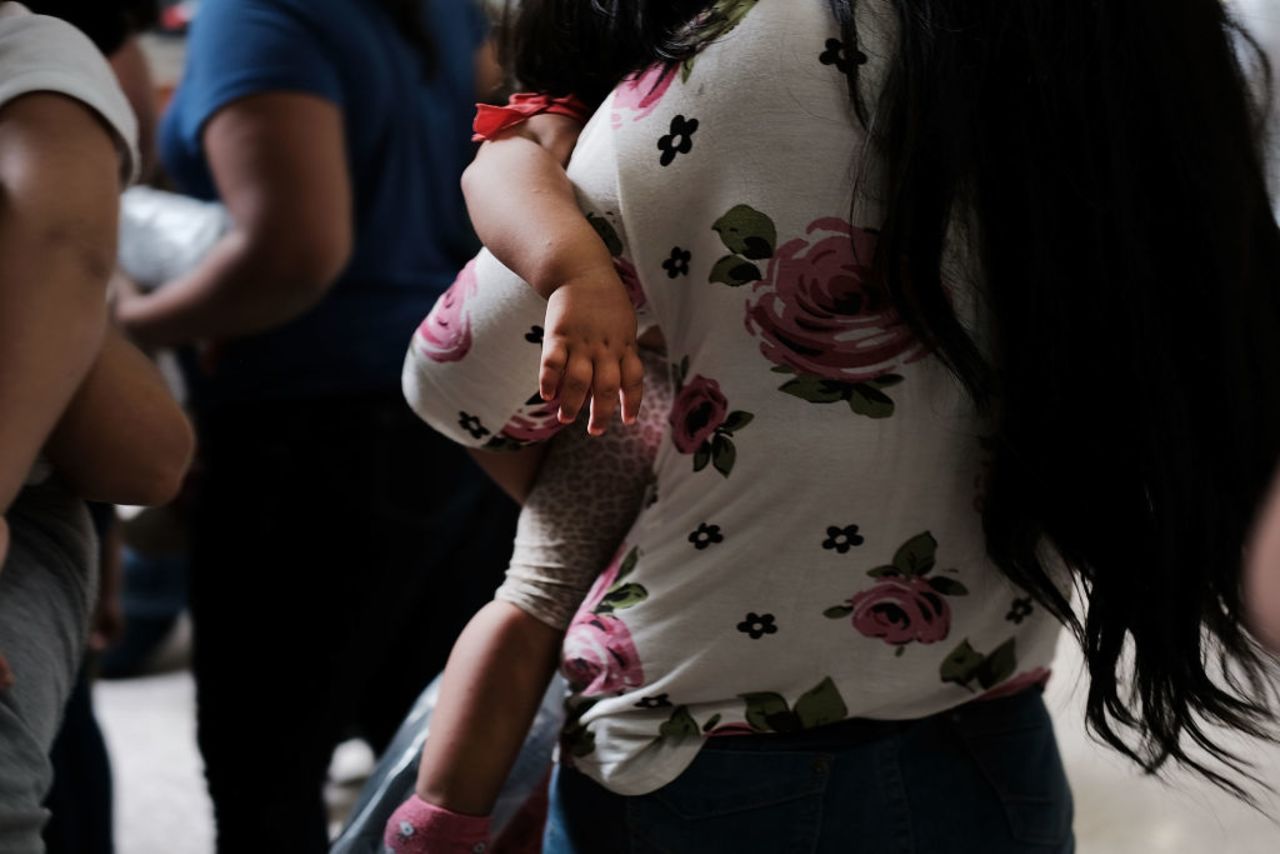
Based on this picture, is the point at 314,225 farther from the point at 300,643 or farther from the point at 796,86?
the point at 796,86

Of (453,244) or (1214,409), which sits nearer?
(1214,409)

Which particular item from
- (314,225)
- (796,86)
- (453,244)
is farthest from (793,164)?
(453,244)

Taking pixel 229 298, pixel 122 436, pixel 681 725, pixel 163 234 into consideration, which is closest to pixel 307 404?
pixel 229 298

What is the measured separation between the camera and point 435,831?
3.04 ft

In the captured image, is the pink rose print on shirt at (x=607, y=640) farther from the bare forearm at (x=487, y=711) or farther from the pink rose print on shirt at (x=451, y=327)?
the pink rose print on shirt at (x=451, y=327)

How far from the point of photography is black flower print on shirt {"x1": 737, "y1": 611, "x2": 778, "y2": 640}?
83 cm

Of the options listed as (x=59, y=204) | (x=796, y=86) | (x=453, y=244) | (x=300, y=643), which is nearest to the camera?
(x=796, y=86)

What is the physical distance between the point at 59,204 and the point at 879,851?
2.07 ft

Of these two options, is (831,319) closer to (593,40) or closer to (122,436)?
(593,40)

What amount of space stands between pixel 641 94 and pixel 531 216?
0.09 metres

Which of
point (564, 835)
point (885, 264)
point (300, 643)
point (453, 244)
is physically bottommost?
point (300, 643)

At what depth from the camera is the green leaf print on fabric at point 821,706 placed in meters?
0.86

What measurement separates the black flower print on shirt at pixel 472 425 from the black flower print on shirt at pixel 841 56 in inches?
11.4

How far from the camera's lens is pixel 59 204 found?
863 millimetres
